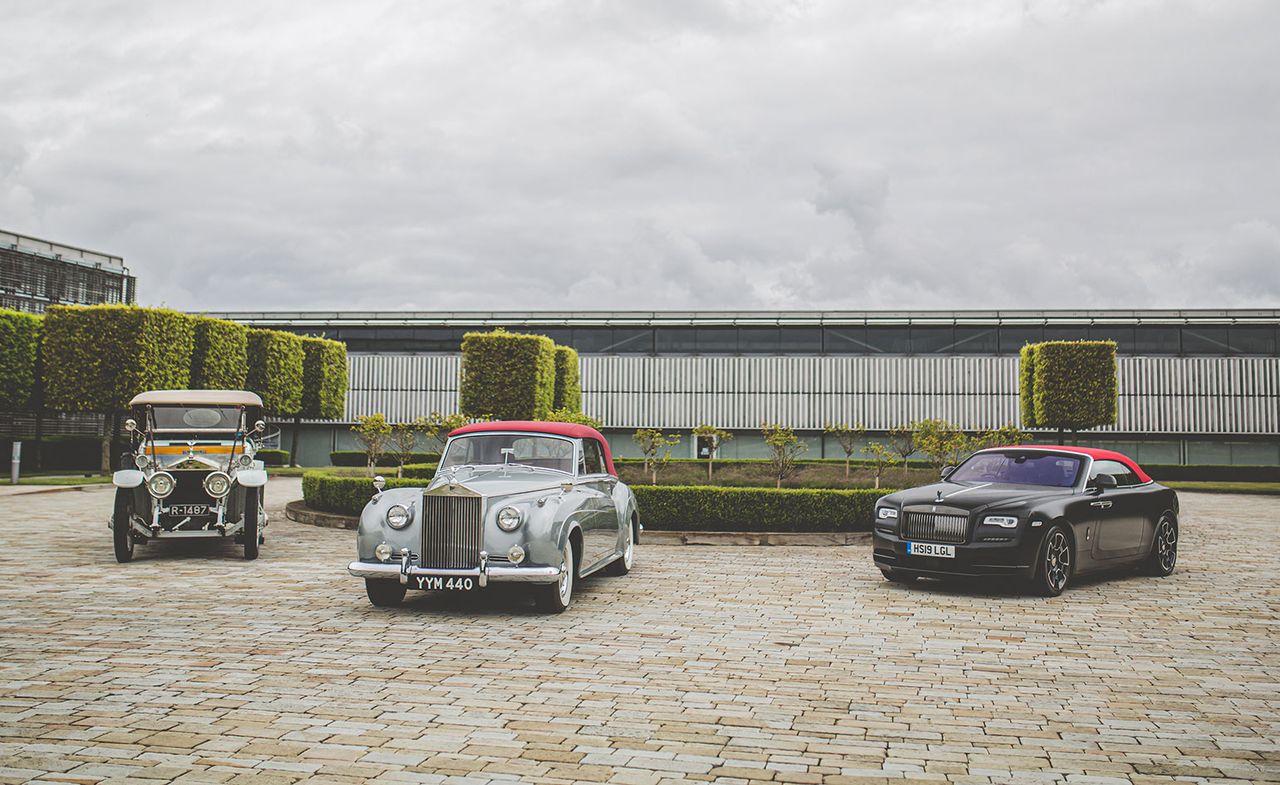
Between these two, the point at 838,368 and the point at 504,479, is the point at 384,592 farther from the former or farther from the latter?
the point at 838,368

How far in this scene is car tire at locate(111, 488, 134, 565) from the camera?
12.2m

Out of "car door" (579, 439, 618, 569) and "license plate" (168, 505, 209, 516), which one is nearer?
"car door" (579, 439, 618, 569)

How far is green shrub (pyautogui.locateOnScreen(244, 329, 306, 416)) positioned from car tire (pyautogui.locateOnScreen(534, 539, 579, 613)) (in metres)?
31.8

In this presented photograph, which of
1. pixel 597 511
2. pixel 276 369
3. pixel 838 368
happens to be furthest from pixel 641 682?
pixel 838 368

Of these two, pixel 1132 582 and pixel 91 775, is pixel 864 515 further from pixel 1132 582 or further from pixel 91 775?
pixel 91 775

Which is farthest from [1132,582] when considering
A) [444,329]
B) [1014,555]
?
[444,329]

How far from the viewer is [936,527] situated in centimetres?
1042

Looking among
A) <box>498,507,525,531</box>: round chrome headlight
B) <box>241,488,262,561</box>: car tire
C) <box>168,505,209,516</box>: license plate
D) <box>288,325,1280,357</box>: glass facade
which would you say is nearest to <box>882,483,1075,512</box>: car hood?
<box>498,507,525,531</box>: round chrome headlight

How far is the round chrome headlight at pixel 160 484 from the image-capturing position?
40.7ft

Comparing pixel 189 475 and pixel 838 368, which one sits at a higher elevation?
pixel 838 368

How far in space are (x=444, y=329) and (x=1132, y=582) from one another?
4240cm

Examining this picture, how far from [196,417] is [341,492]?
5.03 meters

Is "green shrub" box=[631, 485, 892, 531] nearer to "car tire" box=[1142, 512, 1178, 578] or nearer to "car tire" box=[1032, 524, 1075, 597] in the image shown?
"car tire" box=[1142, 512, 1178, 578]

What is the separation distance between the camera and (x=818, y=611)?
9.30 m
